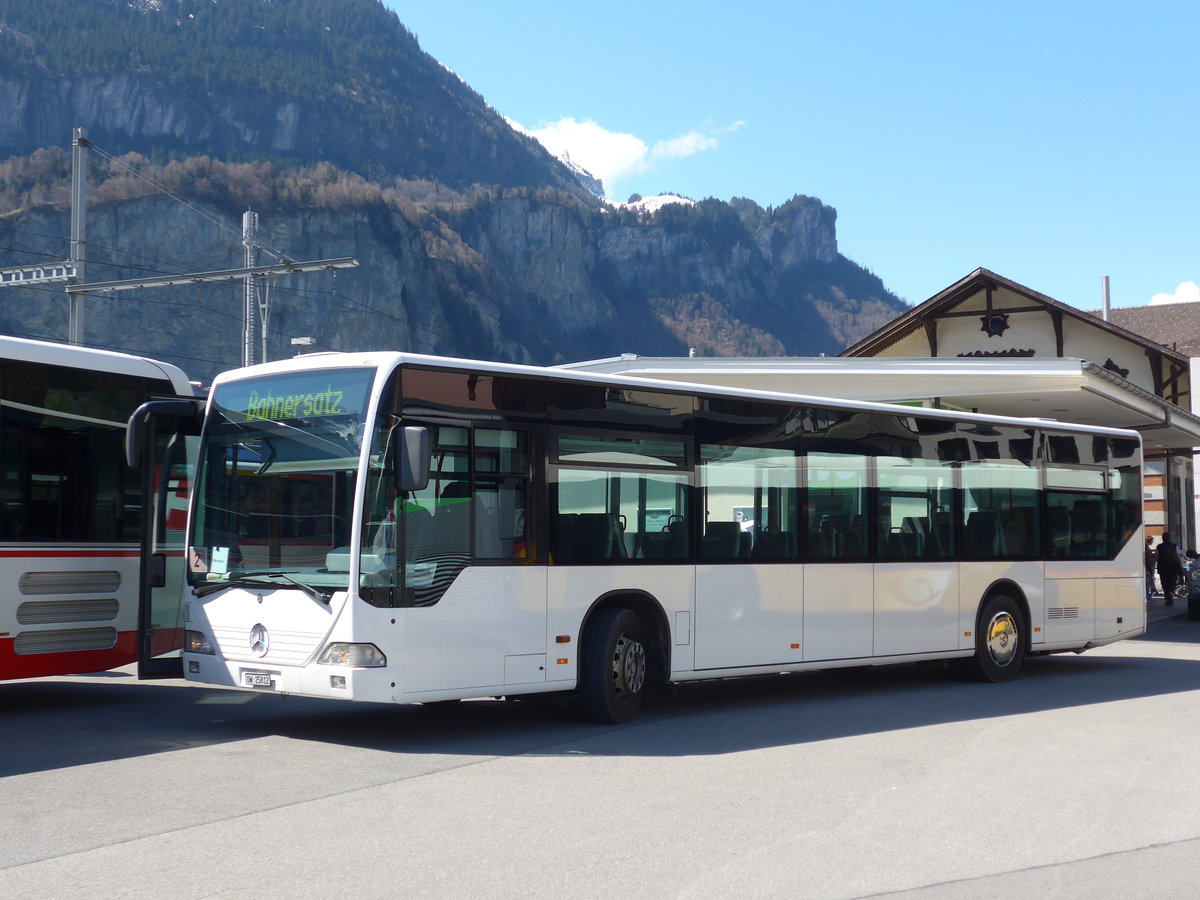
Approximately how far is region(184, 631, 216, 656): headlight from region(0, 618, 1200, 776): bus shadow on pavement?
639mm

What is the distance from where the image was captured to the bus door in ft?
33.3

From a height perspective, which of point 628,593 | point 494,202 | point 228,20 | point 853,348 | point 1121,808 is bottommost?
point 1121,808

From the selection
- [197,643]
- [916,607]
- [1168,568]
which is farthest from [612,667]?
[1168,568]

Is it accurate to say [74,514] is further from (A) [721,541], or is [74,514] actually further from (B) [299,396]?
(A) [721,541]

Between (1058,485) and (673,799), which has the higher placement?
(1058,485)

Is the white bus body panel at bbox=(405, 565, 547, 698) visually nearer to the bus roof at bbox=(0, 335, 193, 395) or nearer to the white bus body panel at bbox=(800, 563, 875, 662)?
the white bus body panel at bbox=(800, 563, 875, 662)

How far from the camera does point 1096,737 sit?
406 inches

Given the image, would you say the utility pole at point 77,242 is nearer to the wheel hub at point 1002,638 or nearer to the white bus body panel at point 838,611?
the white bus body panel at point 838,611

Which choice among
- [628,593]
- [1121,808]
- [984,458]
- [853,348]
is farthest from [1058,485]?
[853,348]

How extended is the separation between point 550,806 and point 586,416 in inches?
147

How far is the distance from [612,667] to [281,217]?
119 meters

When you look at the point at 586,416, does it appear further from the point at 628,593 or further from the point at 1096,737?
the point at 1096,737

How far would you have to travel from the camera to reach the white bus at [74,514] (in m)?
10.4

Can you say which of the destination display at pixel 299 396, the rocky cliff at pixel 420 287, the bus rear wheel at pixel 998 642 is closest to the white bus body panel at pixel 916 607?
the bus rear wheel at pixel 998 642
